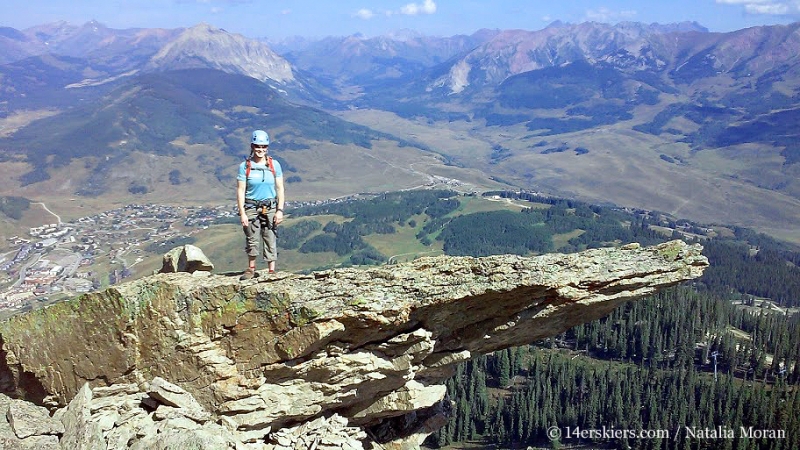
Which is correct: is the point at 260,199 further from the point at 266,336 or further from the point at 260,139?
the point at 266,336

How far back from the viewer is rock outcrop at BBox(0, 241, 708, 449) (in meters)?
Answer: 18.0

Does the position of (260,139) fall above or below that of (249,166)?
above

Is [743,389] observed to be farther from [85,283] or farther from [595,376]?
[85,283]

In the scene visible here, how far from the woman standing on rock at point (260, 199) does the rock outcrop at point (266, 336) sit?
169 centimetres

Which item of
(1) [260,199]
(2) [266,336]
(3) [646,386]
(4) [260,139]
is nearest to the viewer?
(2) [266,336]

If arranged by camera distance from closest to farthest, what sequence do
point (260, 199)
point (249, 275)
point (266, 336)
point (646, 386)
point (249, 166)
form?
point (266, 336) → point (249, 275) → point (249, 166) → point (260, 199) → point (646, 386)

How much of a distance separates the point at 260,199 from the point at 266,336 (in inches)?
200

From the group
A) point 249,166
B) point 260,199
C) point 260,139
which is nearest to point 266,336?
point 260,199

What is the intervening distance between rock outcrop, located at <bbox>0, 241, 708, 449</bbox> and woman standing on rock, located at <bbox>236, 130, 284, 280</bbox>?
1.69 metres

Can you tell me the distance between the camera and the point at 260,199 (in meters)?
20.2

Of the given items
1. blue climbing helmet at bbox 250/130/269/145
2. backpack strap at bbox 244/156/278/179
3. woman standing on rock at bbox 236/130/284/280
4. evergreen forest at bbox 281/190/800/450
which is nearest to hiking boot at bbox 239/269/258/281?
woman standing on rock at bbox 236/130/284/280

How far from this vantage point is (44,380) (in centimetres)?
1855

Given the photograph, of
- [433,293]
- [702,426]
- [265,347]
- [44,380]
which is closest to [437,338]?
[433,293]

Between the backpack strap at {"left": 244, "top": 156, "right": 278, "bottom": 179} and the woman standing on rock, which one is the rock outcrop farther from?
the backpack strap at {"left": 244, "top": 156, "right": 278, "bottom": 179}
